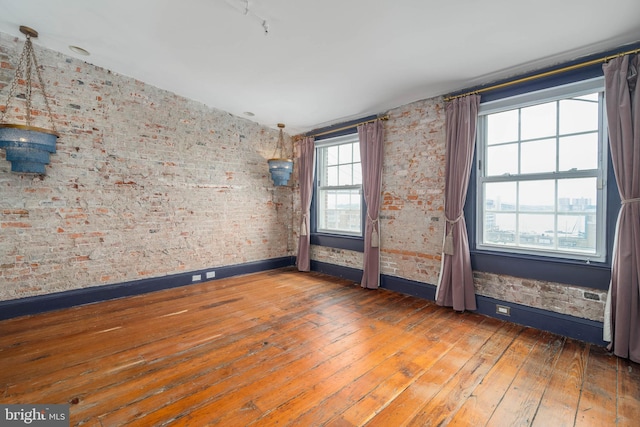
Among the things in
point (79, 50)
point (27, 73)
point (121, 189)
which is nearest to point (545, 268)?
point (121, 189)

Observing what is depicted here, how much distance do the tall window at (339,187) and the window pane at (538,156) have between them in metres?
2.32

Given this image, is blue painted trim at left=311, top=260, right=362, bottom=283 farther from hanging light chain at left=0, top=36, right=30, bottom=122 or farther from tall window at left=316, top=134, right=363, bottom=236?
hanging light chain at left=0, top=36, right=30, bottom=122

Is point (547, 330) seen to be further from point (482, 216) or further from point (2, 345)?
point (2, 345)

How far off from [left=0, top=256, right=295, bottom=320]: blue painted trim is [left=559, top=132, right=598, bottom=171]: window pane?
4.72 meters

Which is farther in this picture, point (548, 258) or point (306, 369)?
point (548, 258)

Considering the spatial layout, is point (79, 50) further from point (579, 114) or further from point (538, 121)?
point (579, 114)

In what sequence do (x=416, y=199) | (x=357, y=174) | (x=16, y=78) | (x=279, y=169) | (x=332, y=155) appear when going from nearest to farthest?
(x=16, y=78)
(x=416, y=199)
(x=357, y=174)
(x=279, y=169)
(x=332, y=155)

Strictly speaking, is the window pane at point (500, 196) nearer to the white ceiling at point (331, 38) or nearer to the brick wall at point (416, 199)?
the brick wall at point (416, 199)

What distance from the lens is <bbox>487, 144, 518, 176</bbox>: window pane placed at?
314cm

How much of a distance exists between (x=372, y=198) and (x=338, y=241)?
1109 millimetres

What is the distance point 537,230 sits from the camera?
118 inches

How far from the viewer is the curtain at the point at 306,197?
17.6 feet

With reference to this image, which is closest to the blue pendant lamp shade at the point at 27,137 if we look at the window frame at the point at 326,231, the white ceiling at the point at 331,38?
the white ceiling at the point at 331,38

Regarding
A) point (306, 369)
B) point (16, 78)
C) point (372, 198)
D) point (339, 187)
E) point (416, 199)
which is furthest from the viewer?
point (339, 187)
